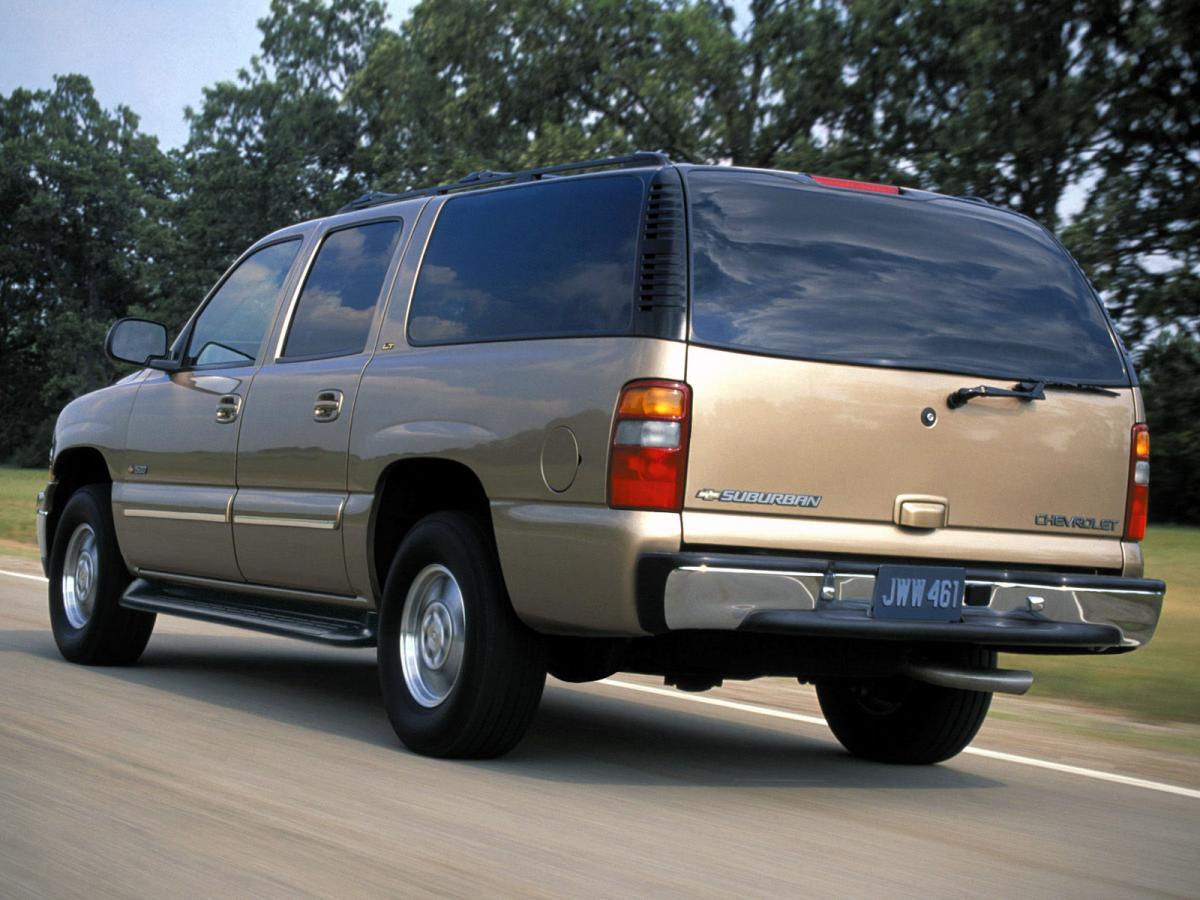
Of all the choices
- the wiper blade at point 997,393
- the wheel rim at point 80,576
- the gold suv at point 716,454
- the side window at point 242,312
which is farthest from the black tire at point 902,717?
the wheel rim at point 80,576

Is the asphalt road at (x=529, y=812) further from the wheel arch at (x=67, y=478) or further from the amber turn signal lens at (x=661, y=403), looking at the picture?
the wheel arch at (x=67, y=478)

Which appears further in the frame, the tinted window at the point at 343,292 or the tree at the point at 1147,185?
the tree at the point at 1147,185

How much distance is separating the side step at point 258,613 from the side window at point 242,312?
106 cm

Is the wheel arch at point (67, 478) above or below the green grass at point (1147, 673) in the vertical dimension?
above

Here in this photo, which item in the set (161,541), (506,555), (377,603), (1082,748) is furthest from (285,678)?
(1082,748)

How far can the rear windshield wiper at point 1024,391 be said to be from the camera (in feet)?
17.4

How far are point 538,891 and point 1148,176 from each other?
17.6 meters

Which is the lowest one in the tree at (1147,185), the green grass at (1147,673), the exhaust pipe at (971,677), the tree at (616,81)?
the green grass at (1147,673)

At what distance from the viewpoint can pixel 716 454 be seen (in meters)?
4.96

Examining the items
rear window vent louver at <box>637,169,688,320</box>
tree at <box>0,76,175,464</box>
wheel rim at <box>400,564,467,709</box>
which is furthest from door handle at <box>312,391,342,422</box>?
tree at <box>0,76,175,464</box>

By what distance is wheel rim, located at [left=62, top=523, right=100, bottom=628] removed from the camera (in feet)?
26.5

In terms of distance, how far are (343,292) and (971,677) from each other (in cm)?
303

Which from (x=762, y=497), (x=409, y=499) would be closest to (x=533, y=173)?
(x=409, y=499)

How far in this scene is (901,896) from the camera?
4.02m
